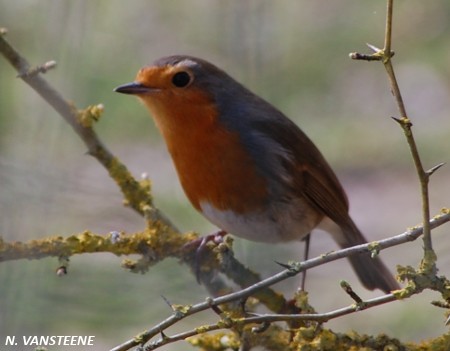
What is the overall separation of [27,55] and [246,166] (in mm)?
3776

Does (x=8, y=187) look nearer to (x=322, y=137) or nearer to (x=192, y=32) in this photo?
(x=322, y=137)

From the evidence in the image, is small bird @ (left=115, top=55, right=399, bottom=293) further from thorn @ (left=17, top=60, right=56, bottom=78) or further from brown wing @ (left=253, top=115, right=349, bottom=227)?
thorn @ (left=17, top=60, right=56, bottom=78)

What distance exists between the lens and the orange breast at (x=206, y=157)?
365 cm

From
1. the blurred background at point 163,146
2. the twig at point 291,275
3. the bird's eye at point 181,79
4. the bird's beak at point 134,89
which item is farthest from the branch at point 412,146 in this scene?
the bird's eye at point 181,79

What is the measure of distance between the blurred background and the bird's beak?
0.17m

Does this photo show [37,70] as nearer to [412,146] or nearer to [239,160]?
[239,160]

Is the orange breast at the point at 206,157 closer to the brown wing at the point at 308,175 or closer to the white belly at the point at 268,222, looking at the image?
the white belly at the point at 268,222

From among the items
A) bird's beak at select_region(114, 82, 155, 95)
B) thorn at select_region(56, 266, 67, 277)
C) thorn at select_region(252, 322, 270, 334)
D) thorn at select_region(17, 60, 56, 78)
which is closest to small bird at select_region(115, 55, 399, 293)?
bird's beak at select_region(114, 82, 155, 95)

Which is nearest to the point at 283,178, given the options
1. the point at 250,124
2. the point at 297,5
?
the point at 250,124

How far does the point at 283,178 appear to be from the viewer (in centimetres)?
389

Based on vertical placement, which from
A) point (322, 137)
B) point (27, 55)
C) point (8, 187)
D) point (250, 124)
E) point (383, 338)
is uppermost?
point (27, 55)

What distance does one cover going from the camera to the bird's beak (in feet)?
11.7

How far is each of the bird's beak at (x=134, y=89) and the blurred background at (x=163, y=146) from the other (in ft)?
0.56

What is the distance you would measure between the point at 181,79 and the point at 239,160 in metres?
0.35
